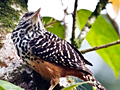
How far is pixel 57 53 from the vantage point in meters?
2.21

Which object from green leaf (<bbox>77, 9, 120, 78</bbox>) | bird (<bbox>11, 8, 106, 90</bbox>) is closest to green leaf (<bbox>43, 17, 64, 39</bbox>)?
green leaf (<bbox>77, 9, 120, 78</bbox>)

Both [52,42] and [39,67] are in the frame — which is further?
[52,42]

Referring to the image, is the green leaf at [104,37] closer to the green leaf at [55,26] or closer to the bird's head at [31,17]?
the green leaf at [55,26]

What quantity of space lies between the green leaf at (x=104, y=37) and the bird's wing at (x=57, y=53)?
0.42 meters

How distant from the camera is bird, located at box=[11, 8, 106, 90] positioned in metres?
2.11

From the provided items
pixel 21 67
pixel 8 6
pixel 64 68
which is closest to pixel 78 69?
pixel 64 68

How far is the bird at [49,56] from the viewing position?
6.92 ft

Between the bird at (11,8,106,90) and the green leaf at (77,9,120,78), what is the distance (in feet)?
1.35

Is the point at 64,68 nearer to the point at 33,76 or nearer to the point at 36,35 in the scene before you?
the point at 33,76

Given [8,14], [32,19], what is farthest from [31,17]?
[8,14]

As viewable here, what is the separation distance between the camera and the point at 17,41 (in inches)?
86.1

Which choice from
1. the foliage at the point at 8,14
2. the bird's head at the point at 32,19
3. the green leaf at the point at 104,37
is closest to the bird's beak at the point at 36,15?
the bird's head at the point at 32,19

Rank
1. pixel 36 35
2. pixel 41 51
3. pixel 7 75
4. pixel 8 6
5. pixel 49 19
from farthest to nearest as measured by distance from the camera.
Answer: pixel 49 19 → pixel 8 6 → pixel 36 35 → pixel 41 51 → pixel 7 75

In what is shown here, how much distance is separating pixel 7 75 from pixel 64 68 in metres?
0.56
